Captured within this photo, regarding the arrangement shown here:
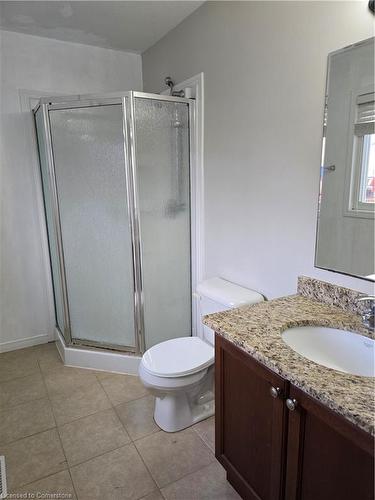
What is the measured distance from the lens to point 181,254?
253 cm

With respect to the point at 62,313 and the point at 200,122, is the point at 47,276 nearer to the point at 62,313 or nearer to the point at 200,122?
the point at 62,313

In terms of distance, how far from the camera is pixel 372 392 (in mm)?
878

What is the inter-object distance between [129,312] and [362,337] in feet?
5.38

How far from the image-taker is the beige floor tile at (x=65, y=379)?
7.55ft

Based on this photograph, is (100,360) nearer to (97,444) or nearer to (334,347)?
(97,444)

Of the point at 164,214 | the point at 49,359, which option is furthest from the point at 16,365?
the point at 164,214

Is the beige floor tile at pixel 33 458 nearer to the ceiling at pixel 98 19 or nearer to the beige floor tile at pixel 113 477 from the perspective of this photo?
the beige floor tile at pixel 113 477

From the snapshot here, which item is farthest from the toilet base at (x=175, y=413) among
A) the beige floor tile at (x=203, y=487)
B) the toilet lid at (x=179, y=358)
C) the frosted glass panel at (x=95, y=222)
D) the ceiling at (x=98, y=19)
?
the ceiling at (x=98, y=19)

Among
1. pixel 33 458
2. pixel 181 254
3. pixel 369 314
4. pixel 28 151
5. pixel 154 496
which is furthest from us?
pixel 28 151

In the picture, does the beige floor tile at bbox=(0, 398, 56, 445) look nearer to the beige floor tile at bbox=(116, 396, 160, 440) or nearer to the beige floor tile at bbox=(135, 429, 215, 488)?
the beige floor tile at bbox=(116, 396, 160, 440)

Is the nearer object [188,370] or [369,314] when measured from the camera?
[369,314]

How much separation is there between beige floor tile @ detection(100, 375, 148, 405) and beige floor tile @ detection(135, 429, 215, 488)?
14.5 inches

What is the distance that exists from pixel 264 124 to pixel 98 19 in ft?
4.63

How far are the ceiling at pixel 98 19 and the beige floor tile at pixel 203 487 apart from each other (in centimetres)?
261
